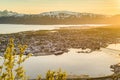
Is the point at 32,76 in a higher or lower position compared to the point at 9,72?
lower

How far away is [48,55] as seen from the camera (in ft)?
195

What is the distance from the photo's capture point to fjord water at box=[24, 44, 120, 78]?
136 ft

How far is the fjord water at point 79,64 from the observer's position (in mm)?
41562

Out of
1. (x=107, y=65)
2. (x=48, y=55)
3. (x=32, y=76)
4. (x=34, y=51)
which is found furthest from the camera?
(x=34, y=51)

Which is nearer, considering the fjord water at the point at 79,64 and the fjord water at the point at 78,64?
the fjord water at the point at 78,64

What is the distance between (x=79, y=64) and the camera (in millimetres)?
48750

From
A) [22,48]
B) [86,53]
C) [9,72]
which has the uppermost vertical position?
[22,48]

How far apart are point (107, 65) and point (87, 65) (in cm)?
304

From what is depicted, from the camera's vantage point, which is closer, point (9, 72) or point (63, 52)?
point (9, 72)

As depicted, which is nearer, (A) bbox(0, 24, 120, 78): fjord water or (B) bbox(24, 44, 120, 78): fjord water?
(A) bbox(0, 24, 120, 78): fjord water

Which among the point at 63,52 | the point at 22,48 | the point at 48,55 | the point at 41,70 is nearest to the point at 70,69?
the point at 41,70

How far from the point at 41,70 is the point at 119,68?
1093 cm

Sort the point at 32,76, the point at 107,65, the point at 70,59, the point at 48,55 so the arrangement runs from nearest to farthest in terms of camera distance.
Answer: the point at 32,76 → the point at 107,65 → the point at 70,59 → the point at 48,55

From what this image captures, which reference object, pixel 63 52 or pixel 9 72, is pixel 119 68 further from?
pixel 9 72
